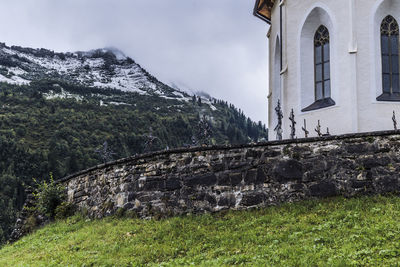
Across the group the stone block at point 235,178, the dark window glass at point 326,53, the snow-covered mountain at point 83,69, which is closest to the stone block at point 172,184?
the stone block at point 235,178

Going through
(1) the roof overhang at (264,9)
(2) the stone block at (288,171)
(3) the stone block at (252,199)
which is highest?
(1) the roof overhang at (264,9)

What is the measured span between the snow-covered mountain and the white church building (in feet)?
311

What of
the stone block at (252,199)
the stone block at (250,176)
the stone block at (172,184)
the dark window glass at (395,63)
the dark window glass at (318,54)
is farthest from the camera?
the dark window glass at (318,54)

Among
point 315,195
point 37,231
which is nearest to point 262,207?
point 315,195

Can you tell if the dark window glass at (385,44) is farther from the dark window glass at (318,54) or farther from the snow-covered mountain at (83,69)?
the snow-covered mountain at (83,69)

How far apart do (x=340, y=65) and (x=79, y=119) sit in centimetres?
6061

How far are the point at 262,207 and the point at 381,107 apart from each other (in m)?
8.05

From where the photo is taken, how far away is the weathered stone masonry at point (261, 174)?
35.5 feet

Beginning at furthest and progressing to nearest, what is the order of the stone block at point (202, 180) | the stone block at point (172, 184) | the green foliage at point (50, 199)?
1. the green foliage at point (50, 199)
2. the stone block at point (172, 184)
3. the stone block at point (202, 180)

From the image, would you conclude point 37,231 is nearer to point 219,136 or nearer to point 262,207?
point 262,207

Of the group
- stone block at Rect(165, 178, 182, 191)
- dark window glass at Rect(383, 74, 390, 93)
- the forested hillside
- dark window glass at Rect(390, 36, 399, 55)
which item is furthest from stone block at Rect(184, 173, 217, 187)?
the forested hillside

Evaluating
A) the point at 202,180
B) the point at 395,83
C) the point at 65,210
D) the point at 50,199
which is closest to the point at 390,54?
the point at 395,83

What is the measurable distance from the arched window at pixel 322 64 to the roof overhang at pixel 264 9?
4.43 metres

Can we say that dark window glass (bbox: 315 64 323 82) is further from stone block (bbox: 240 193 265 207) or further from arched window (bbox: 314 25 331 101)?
stone block (bbox: 240 193 265 207)
